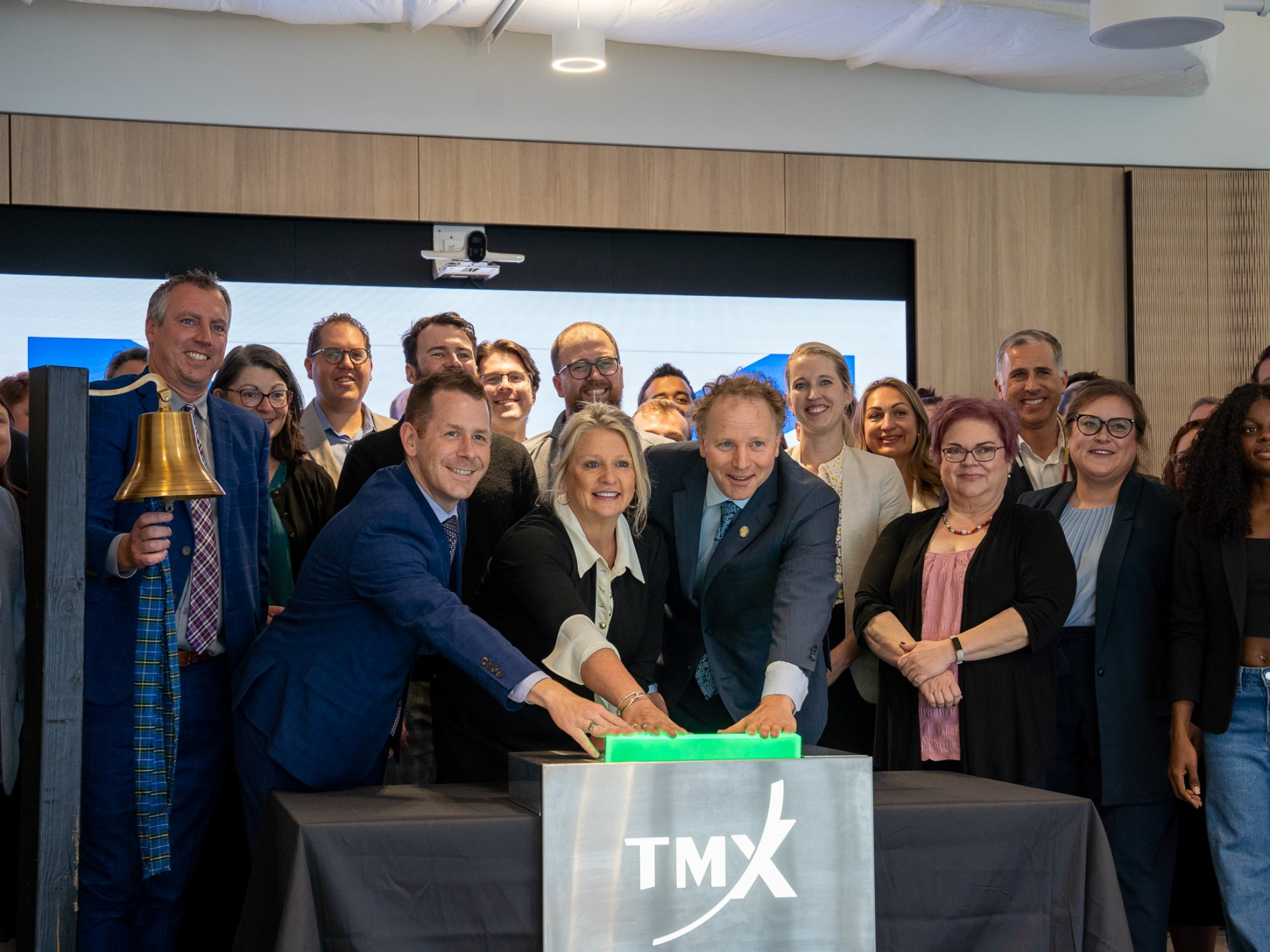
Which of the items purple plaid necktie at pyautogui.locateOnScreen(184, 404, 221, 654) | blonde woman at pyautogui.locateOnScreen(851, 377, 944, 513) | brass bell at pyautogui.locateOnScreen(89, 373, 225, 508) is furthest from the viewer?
blonde woman at pyautogui.locateOnScreen(851, 377, 944, 513)

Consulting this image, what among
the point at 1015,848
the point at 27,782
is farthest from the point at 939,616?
the point at 27,782

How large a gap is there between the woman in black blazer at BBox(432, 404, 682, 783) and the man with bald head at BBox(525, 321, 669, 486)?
0.88m

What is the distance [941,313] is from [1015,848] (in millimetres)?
5161

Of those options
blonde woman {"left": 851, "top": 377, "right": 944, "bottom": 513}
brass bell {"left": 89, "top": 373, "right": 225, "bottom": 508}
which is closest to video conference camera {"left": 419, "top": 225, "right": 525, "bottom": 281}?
blonde woman {"left": 851, "top": 377, "right": 944, "bottom": 513}

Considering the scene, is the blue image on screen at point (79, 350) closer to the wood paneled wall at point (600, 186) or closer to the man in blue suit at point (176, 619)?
the wood paneled wall at point (600, 186)

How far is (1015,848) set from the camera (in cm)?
267

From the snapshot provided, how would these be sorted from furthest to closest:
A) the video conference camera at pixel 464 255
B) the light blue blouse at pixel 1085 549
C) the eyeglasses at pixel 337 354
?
the video conference camera at pixel 464 255 < the eyeglasses at pixel 337 354 < the light blue blouse at pixel 1085 549

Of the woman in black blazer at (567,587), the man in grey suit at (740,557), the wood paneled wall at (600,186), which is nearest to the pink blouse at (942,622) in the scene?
the man in grey suit at (740,557)

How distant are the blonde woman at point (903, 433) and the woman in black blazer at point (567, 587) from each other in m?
1.41

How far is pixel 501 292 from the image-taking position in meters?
6.99

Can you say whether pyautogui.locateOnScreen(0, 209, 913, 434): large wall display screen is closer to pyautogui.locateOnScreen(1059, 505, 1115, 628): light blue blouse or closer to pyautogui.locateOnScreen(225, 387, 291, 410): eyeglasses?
pyautogui.locateOnScreen(225, 387, 291, 410): eyeglasses

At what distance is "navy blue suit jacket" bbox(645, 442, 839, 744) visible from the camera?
3.25m

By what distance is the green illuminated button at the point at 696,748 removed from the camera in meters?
2.45

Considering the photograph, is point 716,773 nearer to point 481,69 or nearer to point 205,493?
point 205,493
